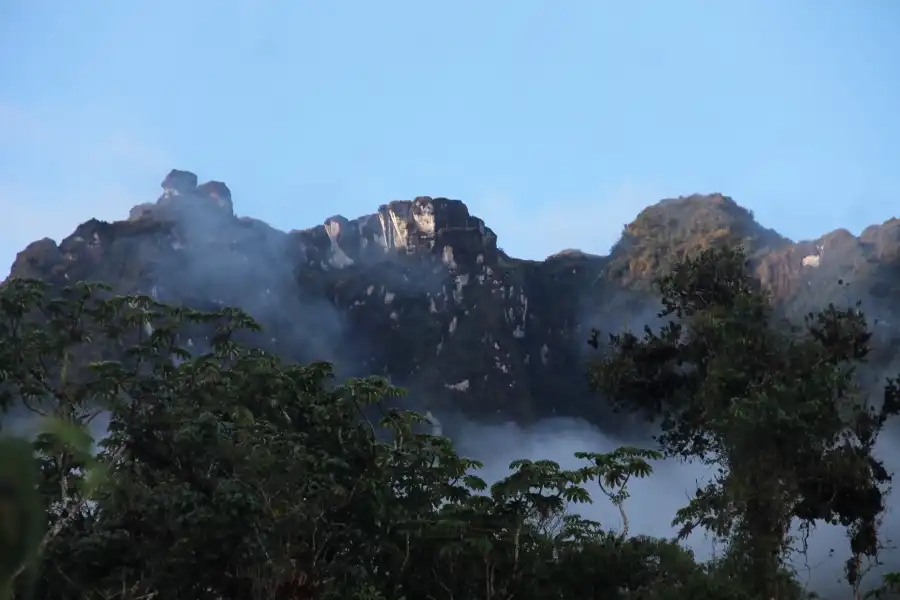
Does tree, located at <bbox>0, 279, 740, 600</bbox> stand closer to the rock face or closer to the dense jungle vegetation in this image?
the dense jungle vegetation

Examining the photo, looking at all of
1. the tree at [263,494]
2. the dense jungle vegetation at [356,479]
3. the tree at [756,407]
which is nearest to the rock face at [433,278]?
the tree at [756,407]

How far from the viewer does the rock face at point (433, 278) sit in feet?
183

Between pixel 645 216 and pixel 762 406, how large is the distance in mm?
54838

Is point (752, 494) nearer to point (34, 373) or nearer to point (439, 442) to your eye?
point (439, 442)

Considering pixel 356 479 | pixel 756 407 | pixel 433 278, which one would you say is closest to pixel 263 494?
pixel 356 479

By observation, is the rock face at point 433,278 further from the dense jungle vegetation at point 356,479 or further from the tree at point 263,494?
the tree at point 263,494

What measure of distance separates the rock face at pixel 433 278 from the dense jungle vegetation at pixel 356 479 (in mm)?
38894

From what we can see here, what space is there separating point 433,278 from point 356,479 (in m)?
48.4

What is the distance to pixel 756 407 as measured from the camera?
1306 centimetres

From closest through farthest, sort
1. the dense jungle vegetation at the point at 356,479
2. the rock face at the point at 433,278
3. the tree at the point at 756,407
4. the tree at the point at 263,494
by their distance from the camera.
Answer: the tree at the point at 263,494, the dense jungle vegetation at the point at 356,479, the tree at the point at 756,407, the rock face at the point at 433,278

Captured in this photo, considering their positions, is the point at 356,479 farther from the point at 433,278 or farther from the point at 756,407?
the point at 433,278

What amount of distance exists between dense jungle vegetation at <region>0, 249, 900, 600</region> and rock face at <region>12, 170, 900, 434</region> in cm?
3889

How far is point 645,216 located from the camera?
66750 mm

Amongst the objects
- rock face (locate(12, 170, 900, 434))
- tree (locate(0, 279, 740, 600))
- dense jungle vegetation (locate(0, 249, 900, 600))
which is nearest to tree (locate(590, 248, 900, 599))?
dense jungle vegetation (locate(0, 249, 900, 600))
